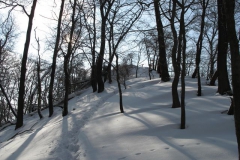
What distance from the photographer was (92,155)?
604 centimetres

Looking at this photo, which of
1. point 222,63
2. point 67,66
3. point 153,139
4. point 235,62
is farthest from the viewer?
point 67,66

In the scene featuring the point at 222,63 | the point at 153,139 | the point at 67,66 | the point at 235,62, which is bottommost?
the point at 153,139


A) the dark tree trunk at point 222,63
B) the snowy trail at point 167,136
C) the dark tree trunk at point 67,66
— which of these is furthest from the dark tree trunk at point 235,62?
the dark tree trunk at point 67,66

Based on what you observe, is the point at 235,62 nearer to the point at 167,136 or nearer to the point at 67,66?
the point at 167,136

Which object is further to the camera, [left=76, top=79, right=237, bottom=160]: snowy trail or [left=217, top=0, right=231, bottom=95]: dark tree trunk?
[left=217, top=0, right=231, bottom=95]: dark tree trunk

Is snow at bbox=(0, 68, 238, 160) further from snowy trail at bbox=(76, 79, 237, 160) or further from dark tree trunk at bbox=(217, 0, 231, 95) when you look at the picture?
dark tree trunk at bbox=(217, 0, 231, 95)

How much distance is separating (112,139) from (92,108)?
7.25m

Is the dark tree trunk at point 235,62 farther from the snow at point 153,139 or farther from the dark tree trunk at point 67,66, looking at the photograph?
the dark tree trunk at point 67,66

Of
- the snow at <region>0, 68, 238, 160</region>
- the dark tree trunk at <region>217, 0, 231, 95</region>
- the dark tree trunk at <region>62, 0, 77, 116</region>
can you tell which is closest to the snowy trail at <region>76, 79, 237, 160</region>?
the snow at <region>0, 68, 238, 160</region>

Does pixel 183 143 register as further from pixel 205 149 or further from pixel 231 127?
pixel 231 127

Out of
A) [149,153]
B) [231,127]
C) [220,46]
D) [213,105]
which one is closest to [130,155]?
[149,153]

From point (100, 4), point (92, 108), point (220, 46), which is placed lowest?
point (92, 108)

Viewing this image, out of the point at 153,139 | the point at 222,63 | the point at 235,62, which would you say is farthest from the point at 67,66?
the point at 235,62

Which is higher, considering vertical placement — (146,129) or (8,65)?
(8,65)
